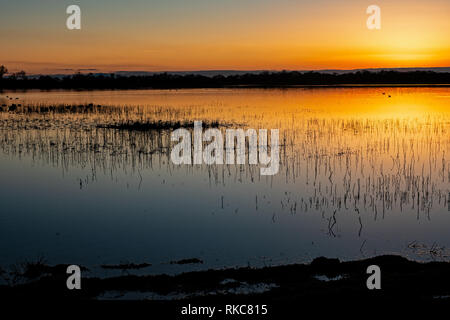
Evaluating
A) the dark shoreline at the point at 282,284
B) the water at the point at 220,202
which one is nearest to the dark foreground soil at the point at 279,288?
the dark shoreline at the point at 282,284

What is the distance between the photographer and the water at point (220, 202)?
6.84 m

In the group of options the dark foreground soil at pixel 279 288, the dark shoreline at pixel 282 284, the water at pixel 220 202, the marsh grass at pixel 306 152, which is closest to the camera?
the dark foreground soil at pixel 279 288

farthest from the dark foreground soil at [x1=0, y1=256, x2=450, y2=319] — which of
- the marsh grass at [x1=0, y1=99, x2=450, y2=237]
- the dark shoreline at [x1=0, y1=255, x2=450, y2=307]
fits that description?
the marsh grass at [x1=0, y1=99, x2=450, y2=237]

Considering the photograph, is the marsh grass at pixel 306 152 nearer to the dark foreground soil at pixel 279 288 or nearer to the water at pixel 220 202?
the water at pixel 220 202

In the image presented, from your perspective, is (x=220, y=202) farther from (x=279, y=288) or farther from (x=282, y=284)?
(x=279, y=288)

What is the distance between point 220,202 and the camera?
9500mm

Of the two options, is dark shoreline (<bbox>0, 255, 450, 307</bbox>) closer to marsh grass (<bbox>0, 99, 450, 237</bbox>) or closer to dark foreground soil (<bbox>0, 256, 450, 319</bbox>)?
dark foreground soil (<bbox>0, 256, 450, 319</bbox>)

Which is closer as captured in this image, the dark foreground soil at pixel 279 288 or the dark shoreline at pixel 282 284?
the dark foreground soil at pixel 279 288

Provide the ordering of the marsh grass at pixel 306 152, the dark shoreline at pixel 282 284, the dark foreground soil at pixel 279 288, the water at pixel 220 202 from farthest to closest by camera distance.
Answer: the marsh grass at pixel 306 152 → the water at pixel 220 202 → the dark shoreline at pixel 282 284 → the dark foreground soil at pixel 279 288

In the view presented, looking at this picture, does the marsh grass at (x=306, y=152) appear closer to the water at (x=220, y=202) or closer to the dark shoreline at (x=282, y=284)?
the water at (x=220, y=202)

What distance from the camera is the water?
22.4 ft

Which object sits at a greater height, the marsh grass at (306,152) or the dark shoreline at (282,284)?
the marsh grass at (306,152)

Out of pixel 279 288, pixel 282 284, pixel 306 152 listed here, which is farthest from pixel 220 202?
pixel 306 152
